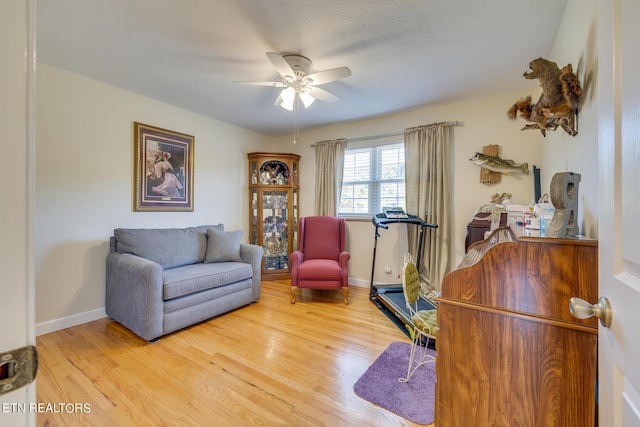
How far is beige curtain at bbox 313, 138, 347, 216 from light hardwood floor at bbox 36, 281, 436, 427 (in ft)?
5.72

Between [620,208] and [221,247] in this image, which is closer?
[620,208]

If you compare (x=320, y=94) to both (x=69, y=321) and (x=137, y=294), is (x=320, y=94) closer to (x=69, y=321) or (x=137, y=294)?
(x=137, y=294)

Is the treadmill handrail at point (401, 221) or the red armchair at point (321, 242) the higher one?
the treadmill handrail at point (401, 221)

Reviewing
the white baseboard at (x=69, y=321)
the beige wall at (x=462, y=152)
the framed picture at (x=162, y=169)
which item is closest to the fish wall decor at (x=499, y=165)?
the beige wall at (x=462, y=152)

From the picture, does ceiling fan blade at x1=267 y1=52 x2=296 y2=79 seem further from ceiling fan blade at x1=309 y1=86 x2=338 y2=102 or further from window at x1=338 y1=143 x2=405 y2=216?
window at x1=338 y1=143 x2=405 y2=216

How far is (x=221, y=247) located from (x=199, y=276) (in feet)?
2.16

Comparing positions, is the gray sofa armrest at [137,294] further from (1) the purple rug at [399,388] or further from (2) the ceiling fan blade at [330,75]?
(2) the ceiling fan blade at [330,75]

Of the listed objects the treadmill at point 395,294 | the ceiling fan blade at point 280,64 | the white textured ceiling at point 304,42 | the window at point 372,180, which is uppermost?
the white textured ceiling at point 304,42

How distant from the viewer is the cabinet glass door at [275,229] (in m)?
4.22

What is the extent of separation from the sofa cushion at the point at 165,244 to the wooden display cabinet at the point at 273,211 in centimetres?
103

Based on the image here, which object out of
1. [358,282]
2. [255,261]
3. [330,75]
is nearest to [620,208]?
[330,75]

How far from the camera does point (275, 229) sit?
4.29m

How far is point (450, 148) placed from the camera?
3.25m

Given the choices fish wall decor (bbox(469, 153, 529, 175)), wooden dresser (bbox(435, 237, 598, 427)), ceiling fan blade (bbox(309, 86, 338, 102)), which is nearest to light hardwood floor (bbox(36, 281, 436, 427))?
wooden dresser (bbox(435, 237, 598, 427))
